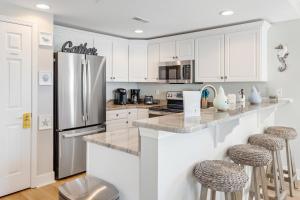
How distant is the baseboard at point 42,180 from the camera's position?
3.01 m

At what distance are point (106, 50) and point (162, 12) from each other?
1607 mm

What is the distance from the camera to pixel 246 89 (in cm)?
381

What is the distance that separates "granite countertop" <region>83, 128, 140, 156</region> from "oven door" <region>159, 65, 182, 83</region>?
2.38 m

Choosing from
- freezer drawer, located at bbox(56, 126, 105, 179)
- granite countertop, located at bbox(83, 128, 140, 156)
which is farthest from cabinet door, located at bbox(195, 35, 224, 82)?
granite countertop, located at bbox(83, 128, 140, 156)

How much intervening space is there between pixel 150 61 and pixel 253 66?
2055 millimetres

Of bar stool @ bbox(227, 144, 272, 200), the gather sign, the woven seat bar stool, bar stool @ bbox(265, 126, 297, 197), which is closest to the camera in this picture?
bar stool @ bbox(227, 144, 272, 200)

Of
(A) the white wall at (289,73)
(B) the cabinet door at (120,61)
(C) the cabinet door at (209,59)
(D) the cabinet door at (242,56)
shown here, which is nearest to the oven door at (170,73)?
(C) the cabinet door at (209,59)

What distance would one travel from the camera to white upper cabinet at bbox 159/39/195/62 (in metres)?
4.12

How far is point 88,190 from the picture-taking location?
1.53m

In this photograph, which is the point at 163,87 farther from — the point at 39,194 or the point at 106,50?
the point at 39,194

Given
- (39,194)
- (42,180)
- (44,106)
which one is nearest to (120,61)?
(44,106)

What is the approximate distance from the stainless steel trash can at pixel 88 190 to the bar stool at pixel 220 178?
0.60 m

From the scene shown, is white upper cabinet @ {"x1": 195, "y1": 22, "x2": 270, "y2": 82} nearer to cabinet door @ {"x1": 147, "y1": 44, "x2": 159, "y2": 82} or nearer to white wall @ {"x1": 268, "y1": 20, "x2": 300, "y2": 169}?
white wall @ {"x1": 268, "y1": 20, "x2": 300, "y2": 169}

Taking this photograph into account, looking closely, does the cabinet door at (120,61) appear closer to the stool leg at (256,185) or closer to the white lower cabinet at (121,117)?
the white lower cabinet at (121,117)
